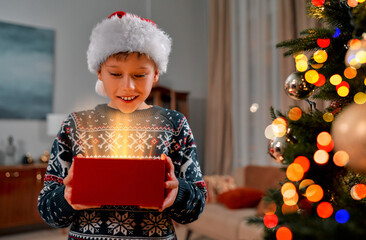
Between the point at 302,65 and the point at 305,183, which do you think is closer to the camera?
the point at 305,183

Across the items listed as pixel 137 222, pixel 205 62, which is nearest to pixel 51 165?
pixel 137 222

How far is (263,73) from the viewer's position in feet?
13.6

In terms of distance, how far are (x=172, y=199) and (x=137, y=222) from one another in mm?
135

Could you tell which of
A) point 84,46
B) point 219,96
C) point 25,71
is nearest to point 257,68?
point 219,96

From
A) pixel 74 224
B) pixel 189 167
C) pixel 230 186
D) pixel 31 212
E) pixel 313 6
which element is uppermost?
pixel 313 6

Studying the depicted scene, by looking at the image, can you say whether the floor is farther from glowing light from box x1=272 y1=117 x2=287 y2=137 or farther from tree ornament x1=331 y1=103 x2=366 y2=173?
tree ornament x1=331 y1=103 x2=366 y2=173

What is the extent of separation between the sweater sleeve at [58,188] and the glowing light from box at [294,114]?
22.7 inches

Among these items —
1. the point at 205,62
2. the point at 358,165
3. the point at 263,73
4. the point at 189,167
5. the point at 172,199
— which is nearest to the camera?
the point at 358,165

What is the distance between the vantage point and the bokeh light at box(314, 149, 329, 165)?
2.35 feet

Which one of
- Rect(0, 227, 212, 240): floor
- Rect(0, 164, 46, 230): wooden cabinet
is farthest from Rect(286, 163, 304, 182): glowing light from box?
Rect(0, 164, 46, 230): wooden cabinet

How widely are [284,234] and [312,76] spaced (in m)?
0.45

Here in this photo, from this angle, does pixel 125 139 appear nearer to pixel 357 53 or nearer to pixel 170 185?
pixel 170 185

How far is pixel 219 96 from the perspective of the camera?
185 inches

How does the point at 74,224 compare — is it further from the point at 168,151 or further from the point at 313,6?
the point at 313,6
